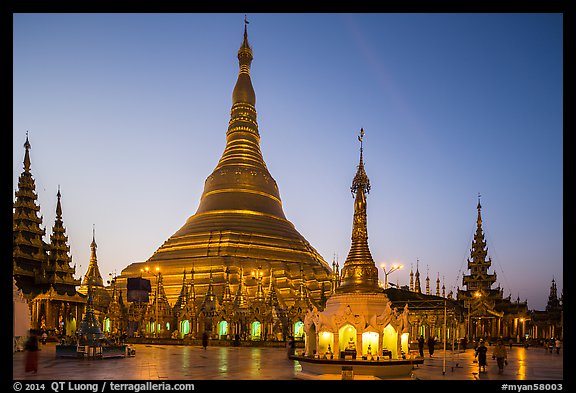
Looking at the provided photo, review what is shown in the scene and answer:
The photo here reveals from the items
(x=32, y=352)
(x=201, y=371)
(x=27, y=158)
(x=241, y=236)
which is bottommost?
(x=201, y=371)

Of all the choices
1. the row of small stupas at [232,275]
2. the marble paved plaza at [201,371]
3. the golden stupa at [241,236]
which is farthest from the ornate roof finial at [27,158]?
the marble paved plaza at [201,371]

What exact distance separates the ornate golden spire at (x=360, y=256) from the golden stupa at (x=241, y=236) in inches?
1182

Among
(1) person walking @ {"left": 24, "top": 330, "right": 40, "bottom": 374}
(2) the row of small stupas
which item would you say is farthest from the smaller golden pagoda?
(2) the row of small stupas

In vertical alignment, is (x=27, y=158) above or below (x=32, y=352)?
above

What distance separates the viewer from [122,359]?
90.1 feet

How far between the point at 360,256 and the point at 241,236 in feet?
135

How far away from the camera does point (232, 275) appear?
60250 mm

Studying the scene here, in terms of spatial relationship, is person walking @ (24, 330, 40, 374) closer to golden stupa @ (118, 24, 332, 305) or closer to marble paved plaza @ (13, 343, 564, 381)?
marble paved plaza @ (13, 343, 564, 381)

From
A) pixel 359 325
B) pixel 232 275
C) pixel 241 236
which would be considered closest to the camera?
pixel 359 325

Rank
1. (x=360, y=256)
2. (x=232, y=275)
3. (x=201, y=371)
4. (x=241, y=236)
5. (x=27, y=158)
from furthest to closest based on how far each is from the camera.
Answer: (x=241, y=236) < (x=232, y=275) < (x=27, y=158) < (x=360, y=256) < (x=201, y=371)

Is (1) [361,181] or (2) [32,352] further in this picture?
(1) [361,181]

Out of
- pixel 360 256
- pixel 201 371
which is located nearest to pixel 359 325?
pixel 360 256

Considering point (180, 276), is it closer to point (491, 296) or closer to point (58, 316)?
point (58, 316)

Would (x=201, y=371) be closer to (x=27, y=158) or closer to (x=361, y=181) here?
(x=361, y=181)
